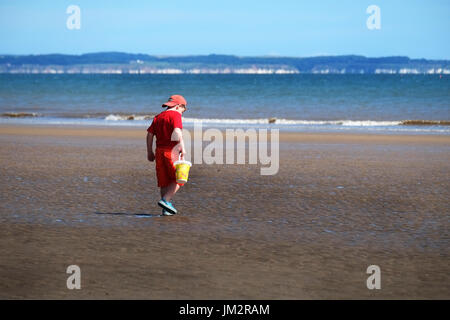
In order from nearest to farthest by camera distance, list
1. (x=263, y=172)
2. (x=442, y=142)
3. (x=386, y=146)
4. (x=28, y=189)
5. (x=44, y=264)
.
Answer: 1. (x=44, y=264)
2. (x=28, y=189)
3. (x=263, y=172)
4. (x=386, y=146)
5. (x=442, y=142)

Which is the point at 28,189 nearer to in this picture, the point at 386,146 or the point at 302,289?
the point at 302,289

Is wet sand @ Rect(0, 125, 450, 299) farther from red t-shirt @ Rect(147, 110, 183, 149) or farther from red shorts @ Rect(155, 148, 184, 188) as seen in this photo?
red t-shirt @ Rect(147, 110, 183, 149)

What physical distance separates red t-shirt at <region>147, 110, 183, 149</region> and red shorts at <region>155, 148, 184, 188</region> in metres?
0.10

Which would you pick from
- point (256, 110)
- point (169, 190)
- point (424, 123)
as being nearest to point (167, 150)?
point (169, 190)

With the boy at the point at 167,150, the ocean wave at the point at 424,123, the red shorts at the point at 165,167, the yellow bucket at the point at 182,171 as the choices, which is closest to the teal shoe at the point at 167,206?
the boy at the point at 167,150

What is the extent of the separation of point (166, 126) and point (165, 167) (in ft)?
1.67

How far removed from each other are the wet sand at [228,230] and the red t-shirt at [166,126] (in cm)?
91

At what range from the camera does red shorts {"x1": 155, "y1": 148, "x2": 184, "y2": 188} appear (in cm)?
800

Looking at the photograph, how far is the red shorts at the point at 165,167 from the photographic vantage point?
800 centimetres

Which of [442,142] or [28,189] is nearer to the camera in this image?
[28,189]
